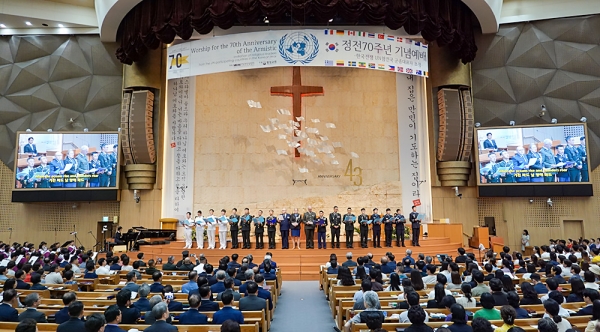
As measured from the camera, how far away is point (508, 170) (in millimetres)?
15680

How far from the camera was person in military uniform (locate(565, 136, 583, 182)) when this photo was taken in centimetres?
1530

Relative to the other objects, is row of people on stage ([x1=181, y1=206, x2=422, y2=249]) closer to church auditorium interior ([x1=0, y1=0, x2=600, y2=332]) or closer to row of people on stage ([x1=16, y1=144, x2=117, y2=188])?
church auditorium interior ([x1=0, y1=0, x2=600, y2=332])

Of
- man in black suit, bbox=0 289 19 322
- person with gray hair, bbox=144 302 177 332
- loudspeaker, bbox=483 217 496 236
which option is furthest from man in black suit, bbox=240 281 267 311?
loudspeaker, bbox=483 217 496 236

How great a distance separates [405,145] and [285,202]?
5.23 m

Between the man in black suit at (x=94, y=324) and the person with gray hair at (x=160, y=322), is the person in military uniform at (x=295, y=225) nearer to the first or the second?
the person with gray hair at (x=160, y=322)

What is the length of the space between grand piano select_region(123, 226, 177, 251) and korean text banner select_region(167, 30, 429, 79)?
5.47 meters

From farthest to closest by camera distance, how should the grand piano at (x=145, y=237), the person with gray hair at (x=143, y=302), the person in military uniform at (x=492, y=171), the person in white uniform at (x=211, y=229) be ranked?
1. the person in military uniform at (x=492, y=171)
2. the grand piano at (x=145, y=237)
3. the person in white uniform at (x=211, y=229)
4. the person with gray hair at (x=143, y=302)

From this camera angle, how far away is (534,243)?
1608 centimetres

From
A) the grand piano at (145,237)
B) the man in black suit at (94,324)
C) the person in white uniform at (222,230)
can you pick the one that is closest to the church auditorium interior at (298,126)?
the person in white uniform at (222,230)

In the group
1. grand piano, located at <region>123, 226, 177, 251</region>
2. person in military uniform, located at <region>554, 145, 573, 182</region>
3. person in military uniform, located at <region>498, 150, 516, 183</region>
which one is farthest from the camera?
person in military uniform, located at <region>498, 150, 516, 183</region>

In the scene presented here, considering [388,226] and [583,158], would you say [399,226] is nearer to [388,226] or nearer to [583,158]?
[388,226]

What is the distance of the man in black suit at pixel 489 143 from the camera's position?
15812 millimetres

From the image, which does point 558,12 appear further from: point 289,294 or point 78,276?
point 78,276

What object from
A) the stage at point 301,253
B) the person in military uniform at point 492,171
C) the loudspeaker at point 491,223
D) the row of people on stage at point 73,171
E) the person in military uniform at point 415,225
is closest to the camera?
the stage at point 301,253
